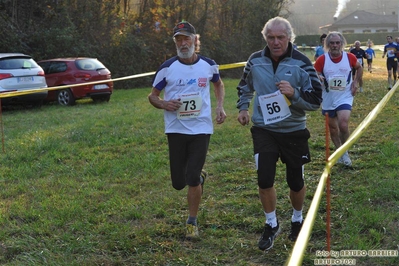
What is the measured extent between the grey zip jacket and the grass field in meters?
1.05

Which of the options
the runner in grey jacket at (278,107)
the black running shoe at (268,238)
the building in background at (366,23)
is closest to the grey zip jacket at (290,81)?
the runner in grey jacket at (278,107)

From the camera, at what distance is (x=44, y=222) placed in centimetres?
541

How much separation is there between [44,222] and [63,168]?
2.57m

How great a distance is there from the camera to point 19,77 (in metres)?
15.3

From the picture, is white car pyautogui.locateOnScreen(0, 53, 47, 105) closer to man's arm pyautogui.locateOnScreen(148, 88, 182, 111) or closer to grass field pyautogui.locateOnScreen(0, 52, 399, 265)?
grass field pyautogui.locateOnScreen(0, 52, 399, 265)

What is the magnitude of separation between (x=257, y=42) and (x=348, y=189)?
28889 mm

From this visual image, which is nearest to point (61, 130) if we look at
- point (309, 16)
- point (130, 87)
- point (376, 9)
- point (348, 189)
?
point (348, 189)

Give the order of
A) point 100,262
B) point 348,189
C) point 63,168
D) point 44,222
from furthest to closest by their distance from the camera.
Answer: point 63,168, point 348,189, point 44,222, point 100,262

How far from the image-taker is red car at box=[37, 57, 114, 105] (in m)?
17.3

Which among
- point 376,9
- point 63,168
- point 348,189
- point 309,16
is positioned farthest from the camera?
point 376,9

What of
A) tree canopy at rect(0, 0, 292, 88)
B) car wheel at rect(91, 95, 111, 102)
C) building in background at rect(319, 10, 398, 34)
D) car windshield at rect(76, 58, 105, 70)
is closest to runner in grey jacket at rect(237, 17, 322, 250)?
car windshield at rect(76, 58, 105, 70)

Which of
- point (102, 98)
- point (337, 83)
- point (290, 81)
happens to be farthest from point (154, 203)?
point (102, 98)

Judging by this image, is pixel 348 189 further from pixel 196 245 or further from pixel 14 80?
pixel 14 80

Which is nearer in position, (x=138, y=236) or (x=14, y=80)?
(x=138, y=236)
